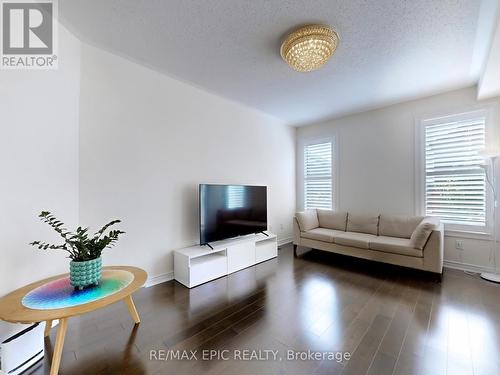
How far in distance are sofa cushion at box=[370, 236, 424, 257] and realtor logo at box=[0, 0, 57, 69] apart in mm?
4369

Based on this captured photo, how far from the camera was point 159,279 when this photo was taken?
2.73m

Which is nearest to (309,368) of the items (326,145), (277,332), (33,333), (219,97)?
(277,332)

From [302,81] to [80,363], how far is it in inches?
143

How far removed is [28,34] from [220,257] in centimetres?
300

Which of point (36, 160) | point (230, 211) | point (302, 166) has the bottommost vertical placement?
point (230, 211)

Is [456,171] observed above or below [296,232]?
above

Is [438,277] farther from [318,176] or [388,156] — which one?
[318,176]

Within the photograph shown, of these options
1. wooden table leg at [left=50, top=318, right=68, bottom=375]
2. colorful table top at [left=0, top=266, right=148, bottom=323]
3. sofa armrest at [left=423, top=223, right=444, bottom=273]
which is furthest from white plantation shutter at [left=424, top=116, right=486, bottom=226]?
wooden table leg at [left=50, top=318, right=68, bottom=375]

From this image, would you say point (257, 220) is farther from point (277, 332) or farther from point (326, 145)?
point (326, 145)

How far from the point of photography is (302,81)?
2.92m

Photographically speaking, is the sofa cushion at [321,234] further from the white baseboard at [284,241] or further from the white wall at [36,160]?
the white wall at [36,160]

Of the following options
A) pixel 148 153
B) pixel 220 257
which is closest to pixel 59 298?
pixel 148 153

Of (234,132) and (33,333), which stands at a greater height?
(234,132)

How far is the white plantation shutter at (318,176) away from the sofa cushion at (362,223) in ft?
2.09
